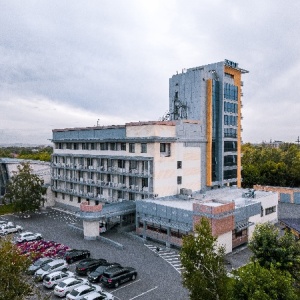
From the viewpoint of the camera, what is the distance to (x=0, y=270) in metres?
19.2

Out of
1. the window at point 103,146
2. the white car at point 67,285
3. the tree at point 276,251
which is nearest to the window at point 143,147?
the window at point 103,146

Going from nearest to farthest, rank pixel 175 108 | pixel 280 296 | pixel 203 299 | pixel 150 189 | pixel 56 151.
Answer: pixel 280 296, pixel 203 299, pixel 150 189, pixel 175 108, pixel 56 151

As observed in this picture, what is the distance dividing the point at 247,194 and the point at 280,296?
31945 mm

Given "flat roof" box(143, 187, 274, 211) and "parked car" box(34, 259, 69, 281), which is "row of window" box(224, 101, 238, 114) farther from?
"parked car" box(34, 259, 69, 281)

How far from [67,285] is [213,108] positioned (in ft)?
124

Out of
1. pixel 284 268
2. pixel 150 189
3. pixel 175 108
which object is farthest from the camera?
pixel 175 108

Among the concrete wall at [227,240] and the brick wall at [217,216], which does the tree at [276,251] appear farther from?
the concrete wall at [227,240]

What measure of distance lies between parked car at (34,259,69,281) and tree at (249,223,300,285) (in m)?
18.9

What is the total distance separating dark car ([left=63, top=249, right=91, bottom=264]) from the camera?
3638cm

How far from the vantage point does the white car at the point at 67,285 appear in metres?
28.5

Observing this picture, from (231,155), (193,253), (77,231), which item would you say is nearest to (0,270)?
(193,253)

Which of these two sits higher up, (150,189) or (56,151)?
(56,151)

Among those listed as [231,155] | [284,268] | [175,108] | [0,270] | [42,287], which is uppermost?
[175,108]

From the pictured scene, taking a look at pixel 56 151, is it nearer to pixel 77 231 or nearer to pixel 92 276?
pixel 77 231
